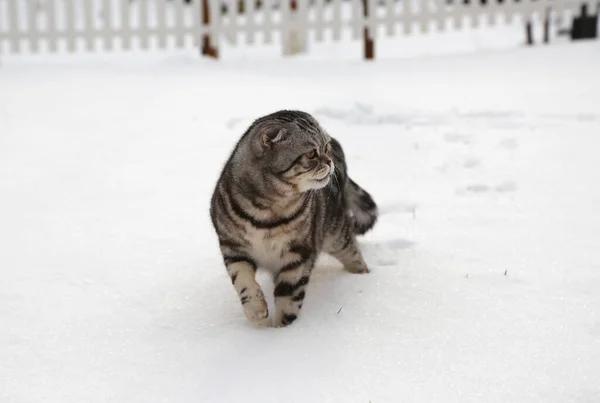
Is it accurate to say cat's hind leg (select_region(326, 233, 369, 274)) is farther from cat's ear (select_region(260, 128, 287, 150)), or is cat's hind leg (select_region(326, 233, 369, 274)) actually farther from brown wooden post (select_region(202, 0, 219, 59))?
brown wooden post (select_region(202, 0, 219, 59))

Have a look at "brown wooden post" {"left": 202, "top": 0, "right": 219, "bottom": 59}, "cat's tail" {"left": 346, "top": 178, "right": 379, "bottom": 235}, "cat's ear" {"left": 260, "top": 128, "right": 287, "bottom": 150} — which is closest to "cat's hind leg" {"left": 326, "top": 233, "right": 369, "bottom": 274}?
"cat's tail" {"left": 346, "top": 178, "right": 379, "bottom": 235}

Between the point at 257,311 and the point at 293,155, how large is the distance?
64 centimetres

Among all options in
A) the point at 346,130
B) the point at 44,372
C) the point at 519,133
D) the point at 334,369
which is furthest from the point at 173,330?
the point at 519,133

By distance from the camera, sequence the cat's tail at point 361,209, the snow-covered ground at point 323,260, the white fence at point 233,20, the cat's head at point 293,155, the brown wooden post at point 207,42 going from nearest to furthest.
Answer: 1. the snow-covered ground at point 323,260
2. the cat's head at point 293,155
3. the cat's tail at point 361,209
4. the white fence at point 233,20
5. the brown wooden post at point 207,42

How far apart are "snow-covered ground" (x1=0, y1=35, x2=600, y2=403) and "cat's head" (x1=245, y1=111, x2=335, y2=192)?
2.03 ft

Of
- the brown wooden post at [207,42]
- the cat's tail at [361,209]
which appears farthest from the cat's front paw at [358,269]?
the brown wooden post at [207,42]

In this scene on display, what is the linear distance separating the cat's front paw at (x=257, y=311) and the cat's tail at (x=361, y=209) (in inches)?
35.9

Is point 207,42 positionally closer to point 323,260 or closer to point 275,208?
point 323,260

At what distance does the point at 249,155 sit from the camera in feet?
9.77

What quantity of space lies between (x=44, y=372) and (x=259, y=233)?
3.05ft

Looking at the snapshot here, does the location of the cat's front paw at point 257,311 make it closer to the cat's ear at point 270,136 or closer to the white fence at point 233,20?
the cat's ear at point 270,136

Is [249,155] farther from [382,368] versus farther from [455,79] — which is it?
[455,79]

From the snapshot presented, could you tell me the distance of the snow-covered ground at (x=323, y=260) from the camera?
2.66 metres

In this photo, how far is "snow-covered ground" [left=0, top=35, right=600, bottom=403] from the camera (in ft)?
8.73
